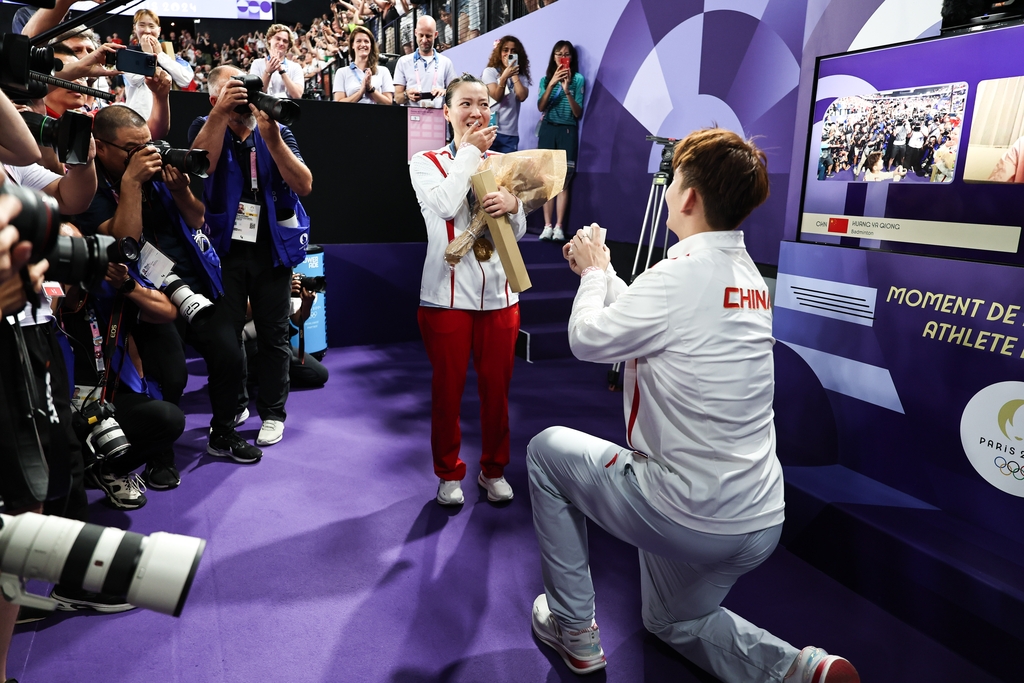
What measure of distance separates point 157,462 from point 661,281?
2.31 metres

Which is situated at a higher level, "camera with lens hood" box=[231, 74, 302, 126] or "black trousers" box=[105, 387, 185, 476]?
"camera with lens hood" box=[231, 74, 302, 126]

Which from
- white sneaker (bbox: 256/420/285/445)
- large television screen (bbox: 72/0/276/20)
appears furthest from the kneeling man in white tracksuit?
large television screen (bbox: 72/0/276/20)

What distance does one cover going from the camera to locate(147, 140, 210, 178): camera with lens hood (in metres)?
2.44

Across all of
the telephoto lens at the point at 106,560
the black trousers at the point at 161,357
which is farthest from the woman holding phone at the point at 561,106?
the telephoto lens at the point at 106,560

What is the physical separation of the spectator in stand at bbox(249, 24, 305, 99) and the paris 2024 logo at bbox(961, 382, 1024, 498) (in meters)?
4.29

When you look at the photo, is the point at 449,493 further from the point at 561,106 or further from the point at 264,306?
the point at 561,106

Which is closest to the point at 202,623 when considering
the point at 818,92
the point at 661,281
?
the point at 661,281

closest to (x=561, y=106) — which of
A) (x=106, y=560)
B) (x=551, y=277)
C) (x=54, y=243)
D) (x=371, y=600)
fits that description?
(x=551, y=277)

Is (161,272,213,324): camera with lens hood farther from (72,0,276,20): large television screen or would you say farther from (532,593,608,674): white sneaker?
(72,0,276,20): large television screen

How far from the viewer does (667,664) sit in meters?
1.82

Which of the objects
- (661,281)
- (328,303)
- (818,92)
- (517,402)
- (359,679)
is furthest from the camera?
(328,303)

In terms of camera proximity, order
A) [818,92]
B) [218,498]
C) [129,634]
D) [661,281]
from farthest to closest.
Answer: [218,498]
[818,92]
[129,634]
[661,281]

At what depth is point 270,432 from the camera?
324 centimetres

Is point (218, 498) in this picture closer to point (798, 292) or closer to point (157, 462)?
point (157, 462)
